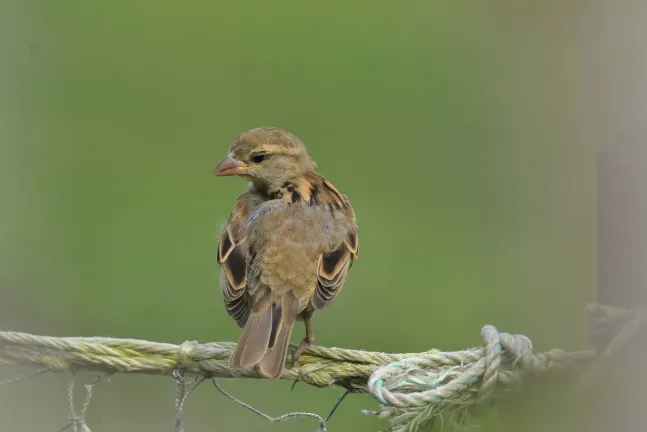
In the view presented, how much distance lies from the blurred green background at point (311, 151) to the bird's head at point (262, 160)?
4.24ft

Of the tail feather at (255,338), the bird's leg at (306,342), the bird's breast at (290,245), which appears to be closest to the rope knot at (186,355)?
the tail feather at (255,338)

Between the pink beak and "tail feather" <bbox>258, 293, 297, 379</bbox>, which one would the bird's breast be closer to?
"tail feather" <bbox>258, 293, 297, 379</bbox>

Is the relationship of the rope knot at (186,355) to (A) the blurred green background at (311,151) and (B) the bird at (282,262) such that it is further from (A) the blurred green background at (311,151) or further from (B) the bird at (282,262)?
(A) the blurred green background at (311,151)

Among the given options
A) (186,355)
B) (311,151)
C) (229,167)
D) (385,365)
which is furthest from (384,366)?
(311,151)

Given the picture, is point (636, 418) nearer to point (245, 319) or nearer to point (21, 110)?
point (245, 319)

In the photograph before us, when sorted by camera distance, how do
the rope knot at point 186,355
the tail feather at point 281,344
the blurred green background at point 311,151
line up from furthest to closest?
1. the blurred green background at point 311,151
2. the tail feather at point 281,344
3. the rope knot at point 186,355

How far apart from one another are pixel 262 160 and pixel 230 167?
146mm

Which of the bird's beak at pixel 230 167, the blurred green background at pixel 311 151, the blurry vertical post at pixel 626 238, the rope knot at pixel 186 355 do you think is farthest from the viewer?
the blurred green background at pixel 311 151

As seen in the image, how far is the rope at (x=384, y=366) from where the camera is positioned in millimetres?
2182

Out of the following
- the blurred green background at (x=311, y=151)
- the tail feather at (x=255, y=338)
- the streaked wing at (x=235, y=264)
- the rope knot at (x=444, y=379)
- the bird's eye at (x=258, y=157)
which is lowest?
the rope knot at (x=444, y=379)

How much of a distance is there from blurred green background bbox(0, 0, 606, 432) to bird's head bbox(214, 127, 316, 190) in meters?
1.29

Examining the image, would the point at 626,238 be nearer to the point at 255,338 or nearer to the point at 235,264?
the point at 255,338

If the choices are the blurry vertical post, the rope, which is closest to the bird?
the rope

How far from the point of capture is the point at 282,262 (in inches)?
130
